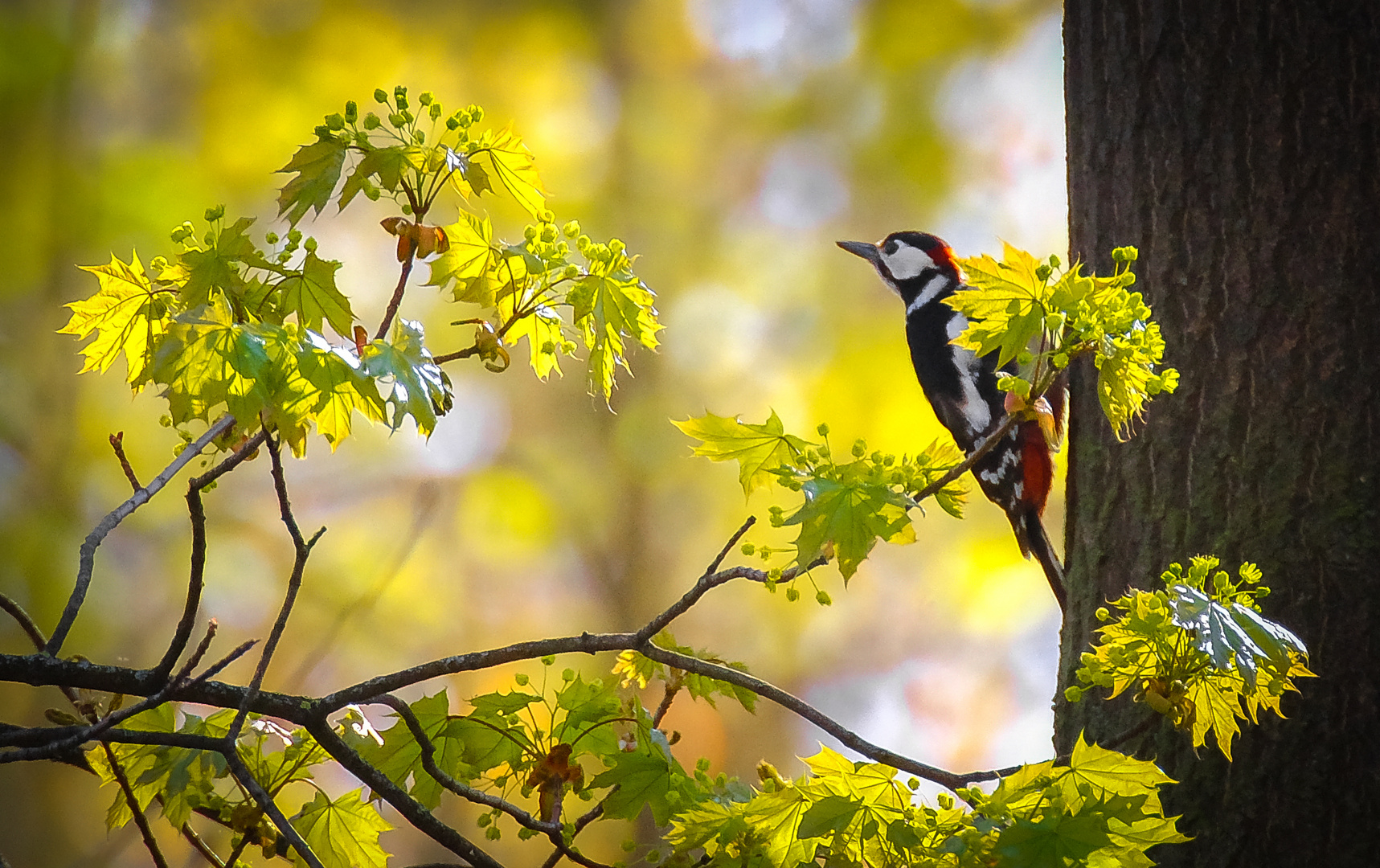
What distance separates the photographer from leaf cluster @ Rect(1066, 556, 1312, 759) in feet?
2.56

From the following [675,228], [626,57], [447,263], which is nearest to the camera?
[447,263]

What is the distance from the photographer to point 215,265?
873mm

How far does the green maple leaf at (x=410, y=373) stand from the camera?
77 centimetres

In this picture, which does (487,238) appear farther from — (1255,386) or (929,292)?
(929,292)

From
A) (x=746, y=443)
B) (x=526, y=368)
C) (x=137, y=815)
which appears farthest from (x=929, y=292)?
(x=526, y=368)

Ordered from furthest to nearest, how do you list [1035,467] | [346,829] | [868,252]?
[868,252] → [1035,467] → [346,829]

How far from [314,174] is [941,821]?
2.51 feet

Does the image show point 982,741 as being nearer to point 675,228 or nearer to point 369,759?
point 675,228

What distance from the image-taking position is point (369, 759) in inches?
40.8

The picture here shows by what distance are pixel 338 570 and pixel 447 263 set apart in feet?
16.6

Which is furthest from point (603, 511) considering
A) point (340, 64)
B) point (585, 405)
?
point (340, 64)

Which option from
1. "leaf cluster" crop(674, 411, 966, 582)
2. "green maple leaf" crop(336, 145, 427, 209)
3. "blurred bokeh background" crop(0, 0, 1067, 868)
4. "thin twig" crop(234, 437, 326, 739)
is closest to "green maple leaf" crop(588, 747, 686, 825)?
"leaf cluster" crop(674, 411, 966, 582)

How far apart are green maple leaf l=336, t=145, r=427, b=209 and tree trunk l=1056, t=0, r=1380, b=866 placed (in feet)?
2.71

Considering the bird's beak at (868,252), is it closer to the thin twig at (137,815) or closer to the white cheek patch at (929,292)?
the white cheek patch at (929,292)
